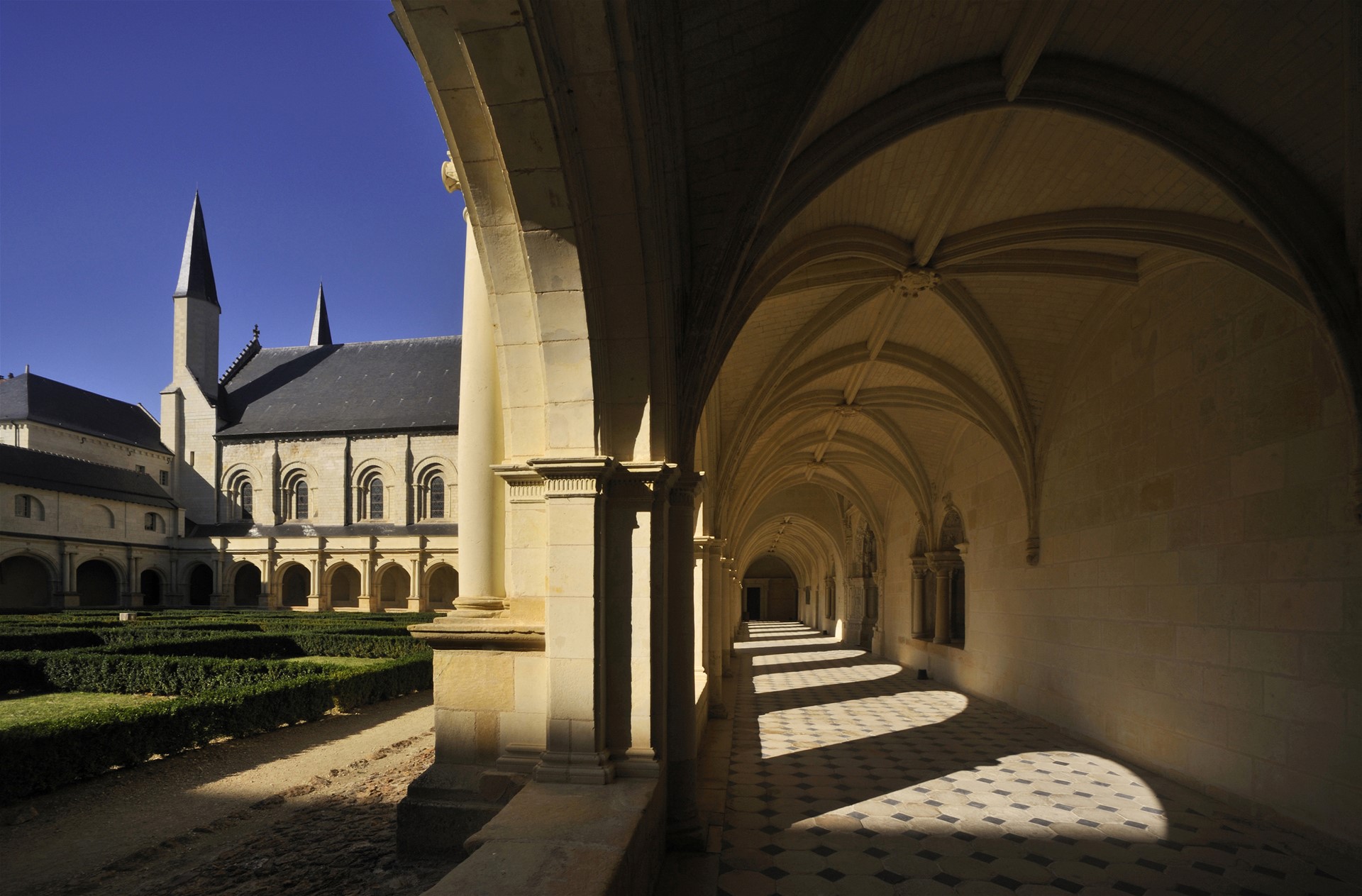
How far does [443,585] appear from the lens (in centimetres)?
3269

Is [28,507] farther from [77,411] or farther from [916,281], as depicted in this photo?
[916,281]

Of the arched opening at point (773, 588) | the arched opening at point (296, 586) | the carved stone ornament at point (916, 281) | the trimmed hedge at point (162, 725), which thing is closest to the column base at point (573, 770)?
the trimmed hedge at point (162, 725)

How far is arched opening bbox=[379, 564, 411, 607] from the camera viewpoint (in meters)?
33.8

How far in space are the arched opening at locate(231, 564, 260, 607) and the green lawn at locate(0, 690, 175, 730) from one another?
78.1 feet

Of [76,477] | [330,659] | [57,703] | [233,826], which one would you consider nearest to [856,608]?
[330,659]

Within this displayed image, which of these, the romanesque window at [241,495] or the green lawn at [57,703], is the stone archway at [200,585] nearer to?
the romanesque window at [241,495]

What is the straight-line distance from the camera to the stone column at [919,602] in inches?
665

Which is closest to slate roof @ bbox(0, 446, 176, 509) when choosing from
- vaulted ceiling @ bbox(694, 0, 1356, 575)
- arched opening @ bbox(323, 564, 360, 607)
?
arched opening @ bbox(323, 564, 360, 607)

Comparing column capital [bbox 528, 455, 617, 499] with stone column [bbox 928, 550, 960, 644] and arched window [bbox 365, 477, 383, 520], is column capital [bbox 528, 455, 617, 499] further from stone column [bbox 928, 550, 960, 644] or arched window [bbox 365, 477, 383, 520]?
arched window [bbox 365, 477, 383, 520]

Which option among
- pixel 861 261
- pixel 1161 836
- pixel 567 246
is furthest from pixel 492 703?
pixel 861 261

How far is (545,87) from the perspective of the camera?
134 inches

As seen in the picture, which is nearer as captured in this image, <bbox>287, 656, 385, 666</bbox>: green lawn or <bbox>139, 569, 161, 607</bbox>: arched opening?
<bbox>287, 656, 385, 666</bbox>: green lawn

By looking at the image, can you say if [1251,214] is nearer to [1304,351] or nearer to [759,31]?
[1304,351]

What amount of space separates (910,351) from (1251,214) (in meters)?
5.70
